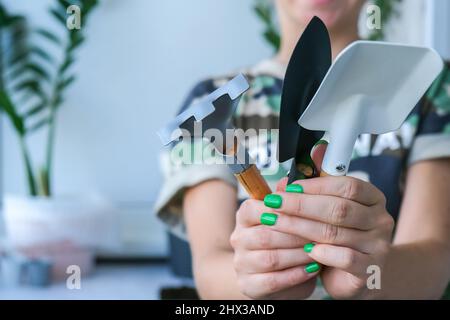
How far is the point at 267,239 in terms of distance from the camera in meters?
0.30

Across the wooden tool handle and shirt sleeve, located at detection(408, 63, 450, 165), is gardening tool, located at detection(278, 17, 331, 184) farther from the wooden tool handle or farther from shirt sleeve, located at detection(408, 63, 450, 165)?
shirt sleeve, located at detection(408, 63, 450, 165)

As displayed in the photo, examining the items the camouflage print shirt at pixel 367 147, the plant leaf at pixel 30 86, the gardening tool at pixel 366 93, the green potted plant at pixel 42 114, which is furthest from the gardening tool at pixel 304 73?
the plant leaf at pixel 30 86

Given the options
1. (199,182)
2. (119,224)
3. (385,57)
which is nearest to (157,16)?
(119,224)

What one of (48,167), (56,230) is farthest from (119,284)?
(48,167)

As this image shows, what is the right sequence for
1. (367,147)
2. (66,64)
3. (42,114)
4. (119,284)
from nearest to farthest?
(367,147), (119,284), (66,64), (42,114)

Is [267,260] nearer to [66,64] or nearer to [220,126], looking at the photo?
[220,126]

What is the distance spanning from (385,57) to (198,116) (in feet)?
0.28

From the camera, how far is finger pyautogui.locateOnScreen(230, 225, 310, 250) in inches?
11.7

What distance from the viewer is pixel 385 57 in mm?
249

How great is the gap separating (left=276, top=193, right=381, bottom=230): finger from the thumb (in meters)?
0.02

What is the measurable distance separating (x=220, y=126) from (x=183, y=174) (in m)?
0.26

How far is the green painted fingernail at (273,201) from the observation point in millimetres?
279

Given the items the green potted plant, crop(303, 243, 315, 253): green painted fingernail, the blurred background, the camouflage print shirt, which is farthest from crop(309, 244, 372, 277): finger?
the blurred background

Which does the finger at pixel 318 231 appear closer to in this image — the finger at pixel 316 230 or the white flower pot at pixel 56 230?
the finger at pixel 316 230
